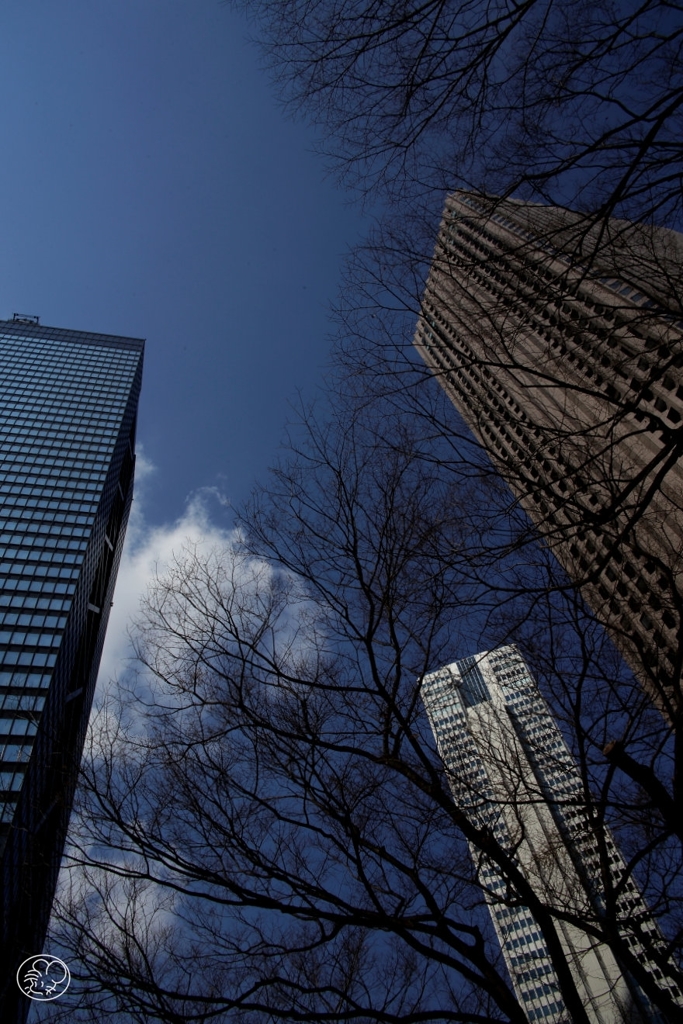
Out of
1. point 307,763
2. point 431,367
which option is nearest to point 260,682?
point 307,763

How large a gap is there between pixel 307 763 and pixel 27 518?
3050 inches

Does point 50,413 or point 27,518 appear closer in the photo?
point 27,518

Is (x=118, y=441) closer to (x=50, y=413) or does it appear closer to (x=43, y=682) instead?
(x=50, y=413)

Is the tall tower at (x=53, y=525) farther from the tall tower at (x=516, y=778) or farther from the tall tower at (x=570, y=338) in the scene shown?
the tall tower at (x=570, y=338)

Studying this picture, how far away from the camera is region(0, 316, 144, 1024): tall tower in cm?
5531

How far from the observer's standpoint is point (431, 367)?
550 cm

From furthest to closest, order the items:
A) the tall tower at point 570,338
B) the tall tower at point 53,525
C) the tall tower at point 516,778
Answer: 1. the tall tower at point 53,525
2. the tall tower at point 516,778
3. the tall tower at point 570,338

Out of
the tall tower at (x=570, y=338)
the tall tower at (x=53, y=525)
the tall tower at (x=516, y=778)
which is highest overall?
the tall tower at (x=53, y=525)

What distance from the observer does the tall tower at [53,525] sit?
55312 millimetres

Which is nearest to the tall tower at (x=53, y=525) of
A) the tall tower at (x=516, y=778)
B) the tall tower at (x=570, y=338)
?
the tall tower at (x=516, y=778)

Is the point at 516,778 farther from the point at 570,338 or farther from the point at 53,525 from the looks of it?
the point at 53,525

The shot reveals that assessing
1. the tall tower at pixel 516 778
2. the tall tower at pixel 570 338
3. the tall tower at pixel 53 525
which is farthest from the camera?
the tall tower at pixel 53 525

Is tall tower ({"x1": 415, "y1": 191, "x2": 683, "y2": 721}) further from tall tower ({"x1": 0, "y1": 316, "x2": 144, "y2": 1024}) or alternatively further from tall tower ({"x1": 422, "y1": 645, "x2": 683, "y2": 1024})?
tall tower ({"x1": 0, "y1": 316, "x2": 144, "y2": 1024})

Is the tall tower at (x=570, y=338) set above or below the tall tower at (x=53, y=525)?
below
